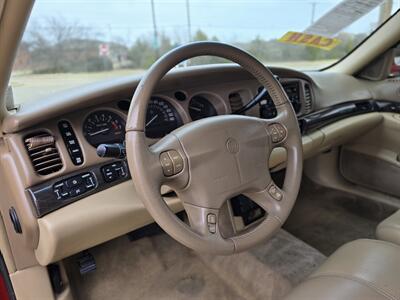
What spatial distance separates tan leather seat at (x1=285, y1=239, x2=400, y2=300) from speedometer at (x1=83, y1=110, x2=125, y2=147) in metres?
0.73

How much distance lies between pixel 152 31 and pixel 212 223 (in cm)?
92

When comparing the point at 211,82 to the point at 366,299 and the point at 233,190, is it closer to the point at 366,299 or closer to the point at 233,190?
the point at 233,190

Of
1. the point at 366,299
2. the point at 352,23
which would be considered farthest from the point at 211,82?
the point at 352,23

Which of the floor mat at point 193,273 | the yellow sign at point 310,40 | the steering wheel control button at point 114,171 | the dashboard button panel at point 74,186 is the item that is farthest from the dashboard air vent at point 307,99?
the dashboard button panel at point 74,186

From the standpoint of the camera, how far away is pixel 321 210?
2.20 metres

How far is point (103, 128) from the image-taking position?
1.16 meters

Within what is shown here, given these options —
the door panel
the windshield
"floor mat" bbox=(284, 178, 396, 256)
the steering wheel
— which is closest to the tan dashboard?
the windshield

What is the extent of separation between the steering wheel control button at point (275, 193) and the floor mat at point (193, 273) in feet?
2.20

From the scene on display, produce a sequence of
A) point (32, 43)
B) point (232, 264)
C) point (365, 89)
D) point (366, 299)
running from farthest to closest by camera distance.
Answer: point (365, 89), point (232, 264), point (32, 43), point (366, 299)

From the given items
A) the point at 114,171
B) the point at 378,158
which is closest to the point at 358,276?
the point at 114,171

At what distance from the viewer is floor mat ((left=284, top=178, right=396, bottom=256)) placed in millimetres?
1947

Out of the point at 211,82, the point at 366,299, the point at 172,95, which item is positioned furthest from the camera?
the point at 211,82

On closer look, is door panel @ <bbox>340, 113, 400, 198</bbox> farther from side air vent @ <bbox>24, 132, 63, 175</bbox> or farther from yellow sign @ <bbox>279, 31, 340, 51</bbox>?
side air vent @ <bbox>24, 132, 63, 175</bbox>

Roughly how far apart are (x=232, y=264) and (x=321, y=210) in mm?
859
